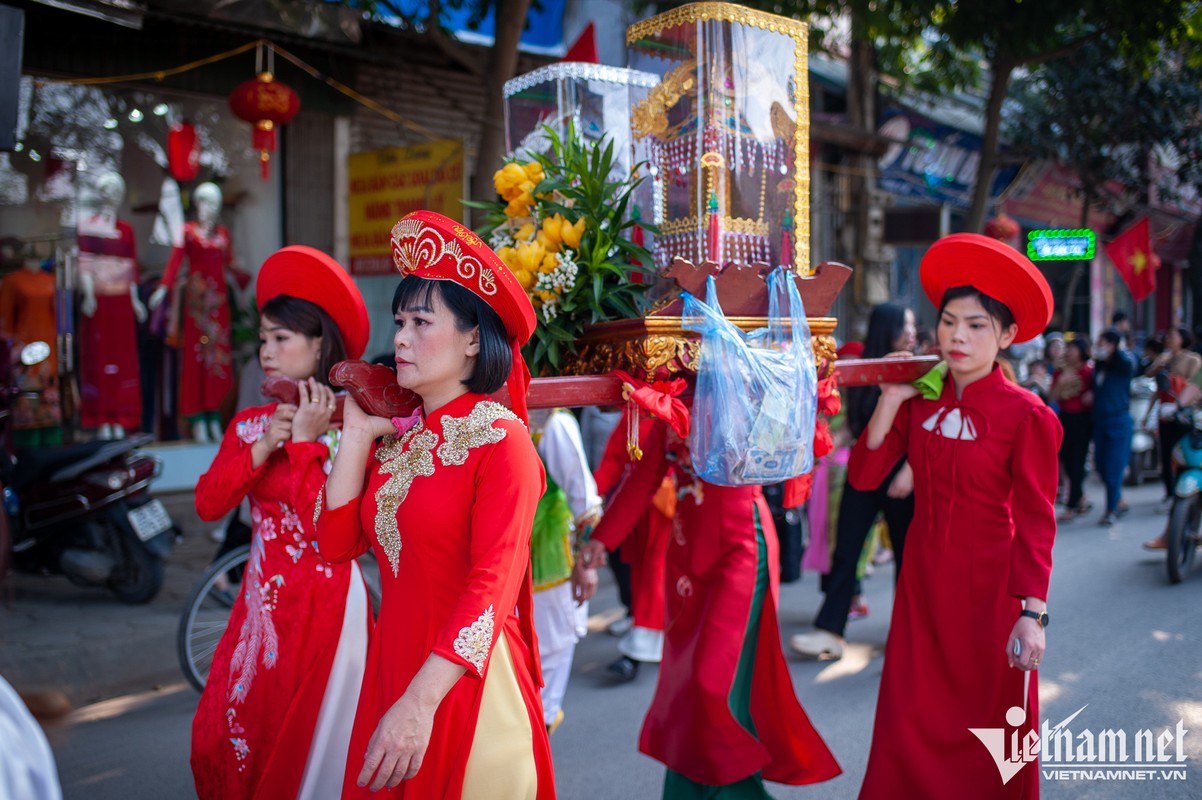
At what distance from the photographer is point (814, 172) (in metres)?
12.6

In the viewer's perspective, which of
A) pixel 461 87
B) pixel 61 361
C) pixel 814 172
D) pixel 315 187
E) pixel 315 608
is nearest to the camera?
pixel 315 608

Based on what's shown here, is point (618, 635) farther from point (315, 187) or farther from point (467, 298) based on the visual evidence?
point (315, 187)

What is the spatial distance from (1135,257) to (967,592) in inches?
353

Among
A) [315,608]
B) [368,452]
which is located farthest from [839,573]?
[368,452]

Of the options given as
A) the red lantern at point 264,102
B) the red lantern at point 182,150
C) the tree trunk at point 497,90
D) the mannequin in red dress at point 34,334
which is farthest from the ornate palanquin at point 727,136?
the red lantern at point 182,150

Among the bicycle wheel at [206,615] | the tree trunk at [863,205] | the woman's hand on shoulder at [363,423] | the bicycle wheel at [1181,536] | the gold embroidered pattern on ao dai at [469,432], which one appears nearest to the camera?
the gold embroidered pattern on ao dai at [469,432]

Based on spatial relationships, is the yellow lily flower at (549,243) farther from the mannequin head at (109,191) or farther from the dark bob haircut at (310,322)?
the mannequin head at (109,191)

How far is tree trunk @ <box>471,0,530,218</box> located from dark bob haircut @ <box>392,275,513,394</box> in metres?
4.06

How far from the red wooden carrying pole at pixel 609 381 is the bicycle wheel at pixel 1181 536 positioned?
4.35m

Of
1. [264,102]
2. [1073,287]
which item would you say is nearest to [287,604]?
[264,102]

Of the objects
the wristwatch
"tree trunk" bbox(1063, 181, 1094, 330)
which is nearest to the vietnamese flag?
"tree trunk" bbox(1063, 181, 1094, 330)

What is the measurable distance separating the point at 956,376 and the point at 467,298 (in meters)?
1.78

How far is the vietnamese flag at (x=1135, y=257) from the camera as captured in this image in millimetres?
10414

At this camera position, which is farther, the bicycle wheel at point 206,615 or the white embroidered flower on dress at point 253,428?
the bicycle wheel at point 206,615
